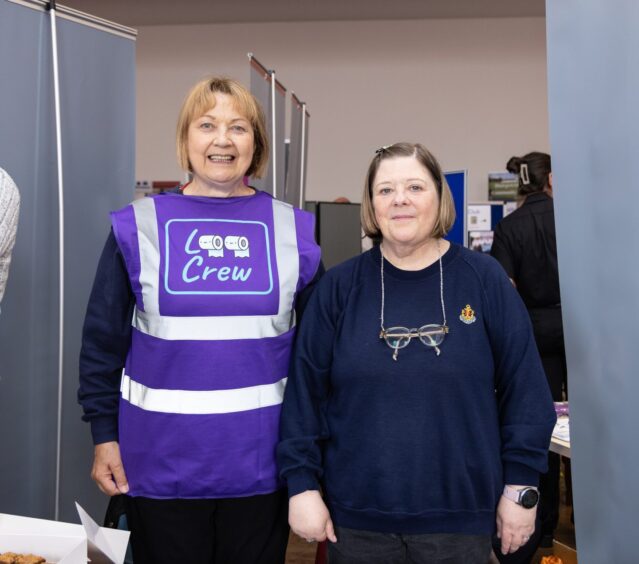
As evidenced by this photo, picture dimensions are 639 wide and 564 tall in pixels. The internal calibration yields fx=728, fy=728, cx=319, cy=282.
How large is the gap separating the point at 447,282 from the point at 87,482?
1.62 meters

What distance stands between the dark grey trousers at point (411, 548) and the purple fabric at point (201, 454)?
227 mm

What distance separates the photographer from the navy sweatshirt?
1.35m

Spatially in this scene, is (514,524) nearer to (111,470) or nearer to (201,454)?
(201,454)

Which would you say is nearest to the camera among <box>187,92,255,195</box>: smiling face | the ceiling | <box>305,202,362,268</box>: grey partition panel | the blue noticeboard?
<box>187,92,255,195</box>: smiling face

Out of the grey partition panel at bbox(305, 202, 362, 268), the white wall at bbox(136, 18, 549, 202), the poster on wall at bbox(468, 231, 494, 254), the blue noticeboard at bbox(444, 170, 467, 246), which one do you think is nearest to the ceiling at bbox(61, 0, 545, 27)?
the white wall at bbox(136, 18, 549, 202)

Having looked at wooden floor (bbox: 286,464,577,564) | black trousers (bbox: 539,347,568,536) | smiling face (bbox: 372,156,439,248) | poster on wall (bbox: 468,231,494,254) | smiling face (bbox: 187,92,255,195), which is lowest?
wooden floor (bbox: 286,464,577,564)

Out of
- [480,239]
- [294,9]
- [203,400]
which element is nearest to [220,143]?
[203,400]

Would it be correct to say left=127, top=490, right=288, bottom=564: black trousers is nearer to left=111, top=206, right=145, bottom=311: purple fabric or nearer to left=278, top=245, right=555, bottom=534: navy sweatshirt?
left=278, top=245, right=555, bottom=534: navy sweatshirt

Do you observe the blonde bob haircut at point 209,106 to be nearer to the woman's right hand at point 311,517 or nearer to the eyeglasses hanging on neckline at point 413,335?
the eyeglasses hanging on neckline at point 413,335

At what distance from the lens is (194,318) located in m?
1.48

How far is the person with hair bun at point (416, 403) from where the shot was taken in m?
1.36

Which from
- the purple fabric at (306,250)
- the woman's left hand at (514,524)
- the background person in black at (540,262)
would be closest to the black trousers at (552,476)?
the background person in black at (540,262)

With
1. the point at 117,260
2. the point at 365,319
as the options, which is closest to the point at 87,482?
the point at 117,260

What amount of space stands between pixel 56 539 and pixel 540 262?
8.21 ft
